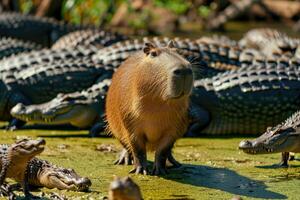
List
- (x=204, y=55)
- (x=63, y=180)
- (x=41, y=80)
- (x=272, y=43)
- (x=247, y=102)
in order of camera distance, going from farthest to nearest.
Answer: (x=272, y=43)
(x=204, y=55)
(x=41, y=80)
(x=247, y=102)
(x=63, y=180)

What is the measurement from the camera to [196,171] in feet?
24.4

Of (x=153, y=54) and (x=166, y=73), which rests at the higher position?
(x=153, y=54)

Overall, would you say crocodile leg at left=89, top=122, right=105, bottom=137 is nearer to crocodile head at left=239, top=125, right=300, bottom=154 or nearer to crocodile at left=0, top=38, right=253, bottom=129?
crocodile at left=0, top=38, right=253, bottom=129

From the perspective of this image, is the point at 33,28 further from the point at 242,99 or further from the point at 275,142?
the point at 275,142

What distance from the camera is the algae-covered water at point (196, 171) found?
21.4 ft

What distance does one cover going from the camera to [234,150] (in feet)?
28.0

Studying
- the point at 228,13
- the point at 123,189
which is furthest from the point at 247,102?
the point at 228,13

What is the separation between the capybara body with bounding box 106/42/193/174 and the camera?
22.4 feet

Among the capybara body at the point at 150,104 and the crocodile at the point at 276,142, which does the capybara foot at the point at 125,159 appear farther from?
the crocodile at the point at 276,142

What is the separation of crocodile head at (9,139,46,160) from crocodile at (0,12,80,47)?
8984 millimetres

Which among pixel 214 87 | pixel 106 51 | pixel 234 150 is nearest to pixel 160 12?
pixel 106 51

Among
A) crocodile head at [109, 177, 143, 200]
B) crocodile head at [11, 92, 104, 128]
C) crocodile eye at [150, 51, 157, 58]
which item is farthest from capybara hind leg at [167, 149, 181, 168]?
crocodile head at [109, 177, 143, 200]

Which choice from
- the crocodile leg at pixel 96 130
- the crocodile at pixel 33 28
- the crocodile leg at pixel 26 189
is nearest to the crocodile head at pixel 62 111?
the crocodile leg at pixel 96 130

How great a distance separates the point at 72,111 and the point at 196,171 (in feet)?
8.37
